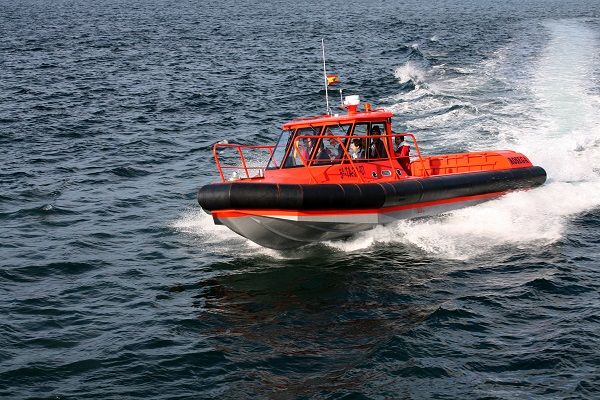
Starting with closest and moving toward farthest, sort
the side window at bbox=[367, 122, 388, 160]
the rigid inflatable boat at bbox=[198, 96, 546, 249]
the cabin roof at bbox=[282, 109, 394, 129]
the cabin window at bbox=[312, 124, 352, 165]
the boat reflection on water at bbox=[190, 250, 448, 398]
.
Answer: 1. the boat reflection on water at bbox=[190, 250, 448, 398]
2. the rigid inflatable boat at bbox=[198, 96, 546, 249]
3. the cabin window at bbox=[312, 124, 352, 165]
4. the cabin roof at bbox=[282, 109, 394, 129]
5. the side window at bbox=[367, 122, 388, 160]

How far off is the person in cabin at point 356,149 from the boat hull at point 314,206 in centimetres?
84

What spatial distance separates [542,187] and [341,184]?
5.49m

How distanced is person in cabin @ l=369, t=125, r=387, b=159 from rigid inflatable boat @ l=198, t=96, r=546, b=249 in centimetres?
2

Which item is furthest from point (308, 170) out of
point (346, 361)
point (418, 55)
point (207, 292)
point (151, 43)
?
point (151, 43)

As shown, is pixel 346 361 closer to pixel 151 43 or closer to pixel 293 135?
pixel 293 135

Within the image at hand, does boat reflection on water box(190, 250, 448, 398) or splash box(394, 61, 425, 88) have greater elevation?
splash box(394, 61, 425, 88)

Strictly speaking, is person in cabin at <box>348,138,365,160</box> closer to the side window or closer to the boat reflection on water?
the side window

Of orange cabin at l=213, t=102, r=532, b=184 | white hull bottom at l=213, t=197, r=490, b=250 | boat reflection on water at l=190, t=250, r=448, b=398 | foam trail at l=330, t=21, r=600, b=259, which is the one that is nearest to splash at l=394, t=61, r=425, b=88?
foam trail at l=330, t=21, r=600, b=259

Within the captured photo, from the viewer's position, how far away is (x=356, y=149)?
1378cm

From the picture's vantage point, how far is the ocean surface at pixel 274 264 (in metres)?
9.00

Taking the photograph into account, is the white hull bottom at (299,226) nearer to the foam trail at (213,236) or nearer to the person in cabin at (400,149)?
the foam trail at (213,236)

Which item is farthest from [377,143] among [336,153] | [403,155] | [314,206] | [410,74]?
[410,74]

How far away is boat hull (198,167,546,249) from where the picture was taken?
39.7 feet

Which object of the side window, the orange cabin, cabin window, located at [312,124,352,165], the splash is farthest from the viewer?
the splash
